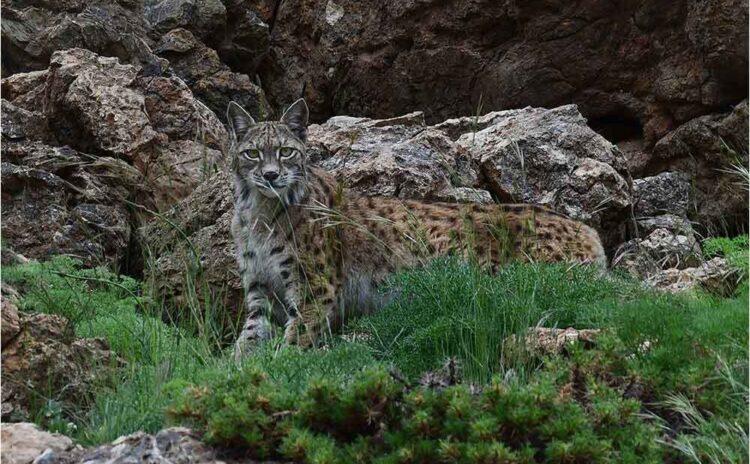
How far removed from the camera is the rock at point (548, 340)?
6836 mm

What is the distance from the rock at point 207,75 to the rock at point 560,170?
372 centimetres

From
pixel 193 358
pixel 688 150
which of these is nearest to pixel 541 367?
pixel 193 358

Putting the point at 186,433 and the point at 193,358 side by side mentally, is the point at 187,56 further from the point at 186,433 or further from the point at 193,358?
the point at 186,433

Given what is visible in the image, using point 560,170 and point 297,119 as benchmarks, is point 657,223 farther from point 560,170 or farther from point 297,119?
point 297,119

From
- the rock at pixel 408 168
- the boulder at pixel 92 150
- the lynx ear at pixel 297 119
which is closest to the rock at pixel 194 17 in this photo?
the boulder at pixel 92 150

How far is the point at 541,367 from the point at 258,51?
981 centimetres

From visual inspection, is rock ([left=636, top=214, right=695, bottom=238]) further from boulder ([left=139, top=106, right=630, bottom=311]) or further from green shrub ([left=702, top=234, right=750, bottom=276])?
green shrub ([left=702, top=234, right=750, bottom=276])

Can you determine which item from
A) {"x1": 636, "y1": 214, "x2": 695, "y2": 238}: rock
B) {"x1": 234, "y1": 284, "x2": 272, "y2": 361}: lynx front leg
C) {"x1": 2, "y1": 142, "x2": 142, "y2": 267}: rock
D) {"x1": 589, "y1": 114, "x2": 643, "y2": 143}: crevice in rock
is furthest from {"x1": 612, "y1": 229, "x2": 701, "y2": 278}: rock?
{"x1": 2, "y1": 142, "x2": 142, "y2": 267}: rock

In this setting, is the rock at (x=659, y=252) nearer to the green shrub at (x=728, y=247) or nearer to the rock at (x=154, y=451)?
the green shrub at (x=728, y=247)

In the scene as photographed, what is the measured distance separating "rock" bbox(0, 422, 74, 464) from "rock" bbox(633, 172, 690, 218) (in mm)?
7793

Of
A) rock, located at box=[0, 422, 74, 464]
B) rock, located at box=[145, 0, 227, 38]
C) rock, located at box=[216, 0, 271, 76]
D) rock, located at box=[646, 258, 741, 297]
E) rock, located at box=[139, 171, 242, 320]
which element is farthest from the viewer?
rock, located at box=[216, 0, 271, 76]

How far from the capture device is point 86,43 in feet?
44.1

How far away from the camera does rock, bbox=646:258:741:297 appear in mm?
8336

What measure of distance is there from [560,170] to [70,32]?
6.21m
